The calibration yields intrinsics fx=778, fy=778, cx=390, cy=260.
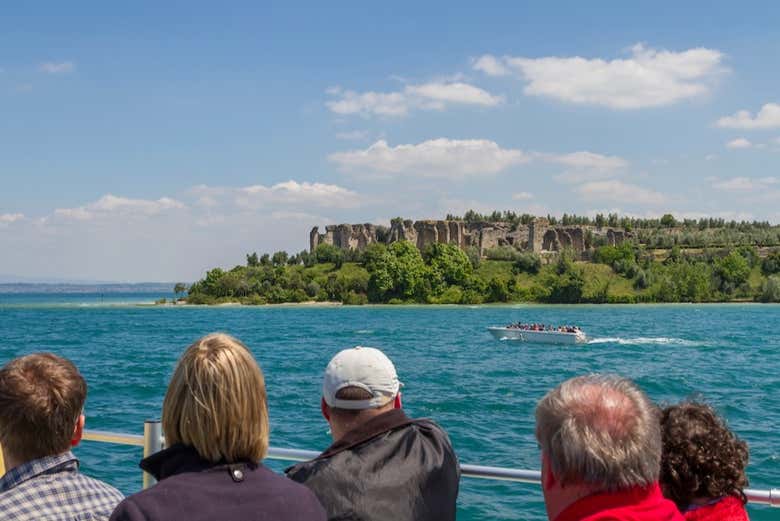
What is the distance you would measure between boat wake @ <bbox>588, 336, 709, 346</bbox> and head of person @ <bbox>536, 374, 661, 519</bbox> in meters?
55.4

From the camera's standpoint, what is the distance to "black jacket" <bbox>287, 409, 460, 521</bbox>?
3191mm

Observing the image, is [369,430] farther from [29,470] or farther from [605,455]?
[29,470]

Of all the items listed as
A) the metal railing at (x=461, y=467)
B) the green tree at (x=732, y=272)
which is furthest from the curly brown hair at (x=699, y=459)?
the green tree at (x=732, y=272)

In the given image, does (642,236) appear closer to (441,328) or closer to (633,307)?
(633,307)

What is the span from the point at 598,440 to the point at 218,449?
4.27 feet

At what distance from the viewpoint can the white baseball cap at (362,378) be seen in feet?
11.1

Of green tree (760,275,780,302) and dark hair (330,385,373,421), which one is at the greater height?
dark hair (330,385,373,421)

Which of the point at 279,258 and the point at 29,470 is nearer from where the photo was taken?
the point at 29,470

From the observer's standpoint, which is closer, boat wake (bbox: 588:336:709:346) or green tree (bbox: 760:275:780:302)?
boat wake (bbox: 588:336:709:346)

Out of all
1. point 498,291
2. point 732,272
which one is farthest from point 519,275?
point 732,272

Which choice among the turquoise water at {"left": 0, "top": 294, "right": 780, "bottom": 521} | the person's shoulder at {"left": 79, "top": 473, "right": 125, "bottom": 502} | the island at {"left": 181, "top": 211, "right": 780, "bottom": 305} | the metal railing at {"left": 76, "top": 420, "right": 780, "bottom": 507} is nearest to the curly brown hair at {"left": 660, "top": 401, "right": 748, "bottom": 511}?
the metal railing at {"left": 76, "top": 420, "right": 780, "bottom": 507}

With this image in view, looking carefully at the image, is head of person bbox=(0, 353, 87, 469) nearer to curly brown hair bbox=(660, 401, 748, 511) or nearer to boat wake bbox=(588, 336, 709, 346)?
curly brown hair bbox=(660, 401, 748, 511)

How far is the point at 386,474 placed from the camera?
324 cm

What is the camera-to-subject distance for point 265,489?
2.74m
